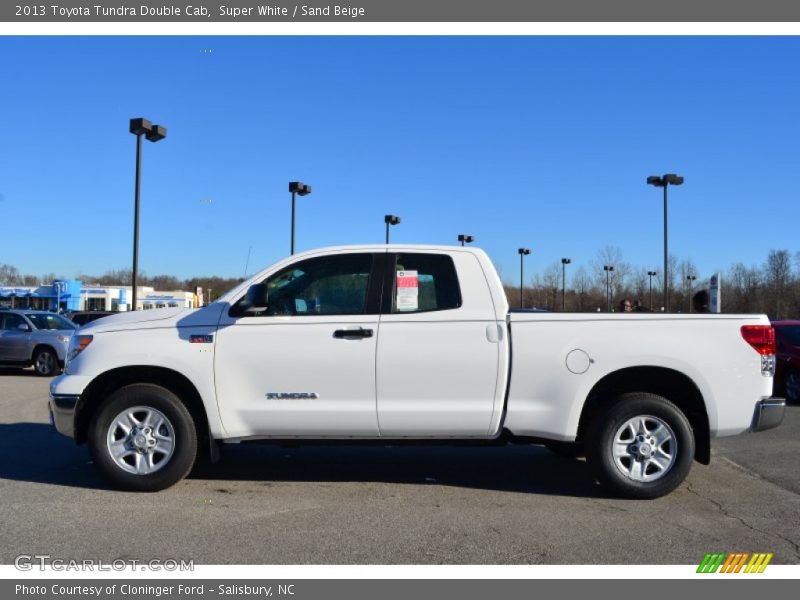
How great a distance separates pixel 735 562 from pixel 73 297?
228 feet

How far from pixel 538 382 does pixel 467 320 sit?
753 millimetres

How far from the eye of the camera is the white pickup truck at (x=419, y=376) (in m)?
5.65

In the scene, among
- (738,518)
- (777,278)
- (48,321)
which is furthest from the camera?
(777,278)

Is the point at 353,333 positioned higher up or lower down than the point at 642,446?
higher up

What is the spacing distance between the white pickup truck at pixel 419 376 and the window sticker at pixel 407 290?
1 centimetres

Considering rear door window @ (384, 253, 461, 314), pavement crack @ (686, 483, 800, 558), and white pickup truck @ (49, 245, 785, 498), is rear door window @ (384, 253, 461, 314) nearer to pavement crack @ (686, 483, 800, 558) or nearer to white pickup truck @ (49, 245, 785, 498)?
white pickup truck @ (49, 245, 785, 498)

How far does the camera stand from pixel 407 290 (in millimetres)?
5824

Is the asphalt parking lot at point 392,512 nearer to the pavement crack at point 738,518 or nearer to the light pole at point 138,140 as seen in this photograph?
the pavement crack at point 738,518

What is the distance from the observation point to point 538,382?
566cm

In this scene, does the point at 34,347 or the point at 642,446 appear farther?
the point at 34,347

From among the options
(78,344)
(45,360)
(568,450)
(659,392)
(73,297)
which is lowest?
(568,450)

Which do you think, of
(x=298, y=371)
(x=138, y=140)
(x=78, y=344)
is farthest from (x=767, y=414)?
(x=138, y=140)

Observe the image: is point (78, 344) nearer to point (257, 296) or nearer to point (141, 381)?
point (141, 381)

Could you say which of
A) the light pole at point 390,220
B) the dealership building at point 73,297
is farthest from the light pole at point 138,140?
the dealership building at point 73,297
